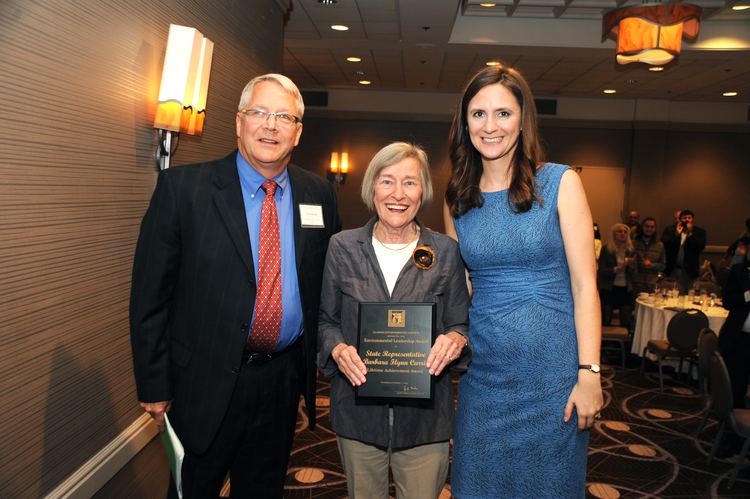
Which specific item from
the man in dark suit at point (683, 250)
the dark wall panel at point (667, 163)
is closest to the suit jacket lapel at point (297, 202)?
the man in dark suit at point (683, 250)

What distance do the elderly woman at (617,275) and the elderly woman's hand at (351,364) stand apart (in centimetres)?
656

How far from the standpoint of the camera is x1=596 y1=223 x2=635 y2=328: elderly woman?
7.67 metres

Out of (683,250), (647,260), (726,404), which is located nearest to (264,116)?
(726,404)

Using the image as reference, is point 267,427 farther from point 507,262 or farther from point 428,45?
point 428,45

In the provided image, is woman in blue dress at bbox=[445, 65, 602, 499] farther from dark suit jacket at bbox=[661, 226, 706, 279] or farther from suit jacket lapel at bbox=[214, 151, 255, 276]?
dark suit jacket at bbox=[661, 226, 706, 279]

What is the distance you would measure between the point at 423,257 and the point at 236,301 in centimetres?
67

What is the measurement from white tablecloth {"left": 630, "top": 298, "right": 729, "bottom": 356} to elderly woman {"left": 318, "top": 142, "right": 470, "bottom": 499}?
4.94 m

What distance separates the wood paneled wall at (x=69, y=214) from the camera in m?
1.78

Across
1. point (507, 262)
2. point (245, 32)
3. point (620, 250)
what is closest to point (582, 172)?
point (620, 250)

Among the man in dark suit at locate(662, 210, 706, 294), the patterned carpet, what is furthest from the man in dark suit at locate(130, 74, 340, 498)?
the man in dark suit at locate(662, 210, 706, 294)

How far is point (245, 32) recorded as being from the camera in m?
4.47

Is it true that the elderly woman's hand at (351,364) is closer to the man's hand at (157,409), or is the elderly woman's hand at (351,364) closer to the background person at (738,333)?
the man's hand at (157,409)

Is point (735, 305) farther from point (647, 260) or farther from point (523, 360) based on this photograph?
point (647, 260)

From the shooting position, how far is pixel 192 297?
2043mm
